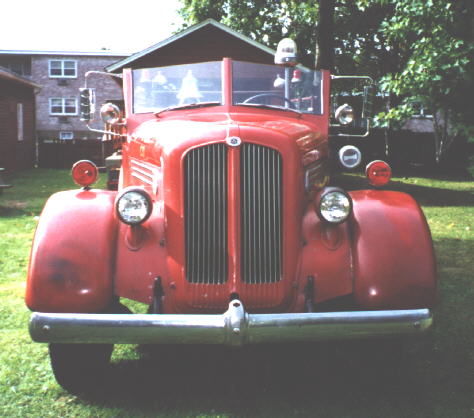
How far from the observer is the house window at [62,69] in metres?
36.5

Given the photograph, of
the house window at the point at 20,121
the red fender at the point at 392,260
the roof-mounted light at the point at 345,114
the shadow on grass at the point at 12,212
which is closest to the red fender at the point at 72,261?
the red fender at the point at 392,260

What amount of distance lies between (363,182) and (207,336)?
51.0ft

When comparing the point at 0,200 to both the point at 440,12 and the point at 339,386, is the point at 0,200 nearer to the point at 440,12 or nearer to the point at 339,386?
the point at 440,12

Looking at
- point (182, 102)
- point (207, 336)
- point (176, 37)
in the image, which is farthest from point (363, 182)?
point (207, 336)

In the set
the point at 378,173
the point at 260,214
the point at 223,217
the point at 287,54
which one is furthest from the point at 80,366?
the point at 287,54

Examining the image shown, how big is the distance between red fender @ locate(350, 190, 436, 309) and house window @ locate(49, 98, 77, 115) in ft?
118

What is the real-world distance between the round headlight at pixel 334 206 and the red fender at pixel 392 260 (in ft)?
0.53

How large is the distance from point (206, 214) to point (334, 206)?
29.9 inches

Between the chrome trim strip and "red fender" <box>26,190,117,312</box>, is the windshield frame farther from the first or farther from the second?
"red fender" <box>26,190,117,312</box>

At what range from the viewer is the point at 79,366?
3506mm

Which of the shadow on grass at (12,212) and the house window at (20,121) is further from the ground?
the house window at (20,121)

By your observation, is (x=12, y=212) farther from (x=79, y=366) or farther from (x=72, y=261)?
(x=72, y=261)

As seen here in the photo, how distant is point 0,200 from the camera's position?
1258 centimetres

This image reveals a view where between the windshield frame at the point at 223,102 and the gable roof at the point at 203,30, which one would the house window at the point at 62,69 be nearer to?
the gable roof at the point at 203,30
